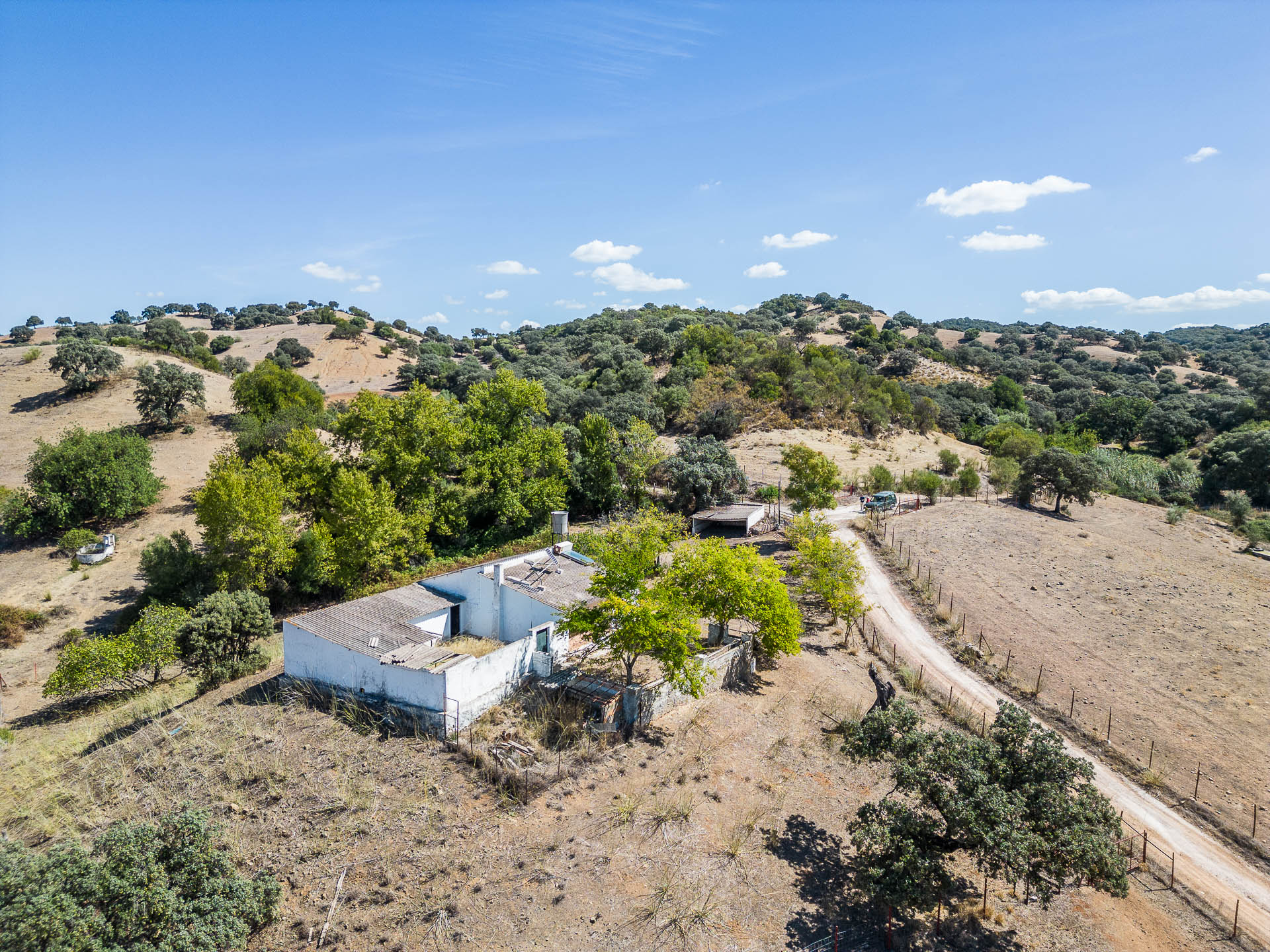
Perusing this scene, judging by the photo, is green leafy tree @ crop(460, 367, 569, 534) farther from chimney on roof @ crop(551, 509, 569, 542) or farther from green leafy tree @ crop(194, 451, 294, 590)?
green leafy tree @ crop(194, 451, 294, 590)

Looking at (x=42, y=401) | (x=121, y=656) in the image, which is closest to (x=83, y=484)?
(x=121, y=656)

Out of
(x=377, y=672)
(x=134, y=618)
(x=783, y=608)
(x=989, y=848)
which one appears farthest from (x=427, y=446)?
(x=989, y=848)

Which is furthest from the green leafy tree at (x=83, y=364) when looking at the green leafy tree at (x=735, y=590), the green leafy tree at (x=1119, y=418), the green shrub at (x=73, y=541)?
the green leafy tree at (x=1119, y=418)

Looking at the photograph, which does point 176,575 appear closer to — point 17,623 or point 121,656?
point 121,656

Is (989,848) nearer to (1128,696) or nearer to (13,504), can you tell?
(1128,696)

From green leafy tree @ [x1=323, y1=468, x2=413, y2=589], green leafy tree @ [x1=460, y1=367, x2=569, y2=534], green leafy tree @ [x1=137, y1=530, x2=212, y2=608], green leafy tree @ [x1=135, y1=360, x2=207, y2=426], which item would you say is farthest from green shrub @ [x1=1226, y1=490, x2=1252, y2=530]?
green leafy tree @ [x1=135, y1=360, x2=207, y2=426]

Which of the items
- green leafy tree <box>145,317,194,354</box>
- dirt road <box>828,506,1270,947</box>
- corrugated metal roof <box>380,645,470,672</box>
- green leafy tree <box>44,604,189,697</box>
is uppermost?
green leafy tree <box>145,317,194,354</box>

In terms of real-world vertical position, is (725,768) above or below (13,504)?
below
